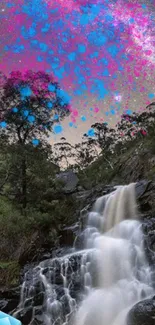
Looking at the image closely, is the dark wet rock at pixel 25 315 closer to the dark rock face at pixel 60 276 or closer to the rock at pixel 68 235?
the dark rock face at pixel 60 276

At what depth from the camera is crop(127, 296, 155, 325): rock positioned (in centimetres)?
735

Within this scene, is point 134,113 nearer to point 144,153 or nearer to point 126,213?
point 144,153

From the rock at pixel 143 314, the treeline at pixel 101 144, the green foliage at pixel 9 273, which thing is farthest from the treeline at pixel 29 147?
the treeline at pixel 101 144

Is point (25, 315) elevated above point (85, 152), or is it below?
below

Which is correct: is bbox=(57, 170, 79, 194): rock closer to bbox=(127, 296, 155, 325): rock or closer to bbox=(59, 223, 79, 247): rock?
bbox=(59, 223, 79, 247): rock

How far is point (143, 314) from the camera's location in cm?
756

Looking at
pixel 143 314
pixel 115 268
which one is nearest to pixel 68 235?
pixel 115 268

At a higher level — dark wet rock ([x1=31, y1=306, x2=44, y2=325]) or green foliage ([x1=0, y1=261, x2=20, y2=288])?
green foliage ([x1=0, y1=261, x2=20, y2=288])

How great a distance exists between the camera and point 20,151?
16906 mm

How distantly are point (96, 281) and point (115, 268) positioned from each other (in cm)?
94

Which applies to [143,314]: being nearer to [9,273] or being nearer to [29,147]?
[9,273]

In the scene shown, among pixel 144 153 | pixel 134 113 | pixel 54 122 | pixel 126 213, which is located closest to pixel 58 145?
pixel 134 113

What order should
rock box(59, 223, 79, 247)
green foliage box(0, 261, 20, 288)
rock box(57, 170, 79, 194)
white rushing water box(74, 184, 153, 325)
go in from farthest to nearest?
rock box(57, 170, 79, 194), rock box(59, 223, 79, 247), green foliage box(0, 261, 20, 288), white rushing water box(74, 184, 153, 325)

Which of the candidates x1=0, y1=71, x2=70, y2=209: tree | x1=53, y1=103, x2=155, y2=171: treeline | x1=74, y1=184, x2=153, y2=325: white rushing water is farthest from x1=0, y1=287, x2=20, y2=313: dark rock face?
x1=53, y1=103, x2=155, y2=171: treeline
